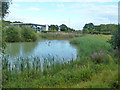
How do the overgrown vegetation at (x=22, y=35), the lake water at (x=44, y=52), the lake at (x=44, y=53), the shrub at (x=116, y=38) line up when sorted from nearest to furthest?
the shrub at (x=116, y=38), the lake at (x=44, y=53), the lake water at (x=44, y=52), the overgrown vegetation at (x=22, y=35)

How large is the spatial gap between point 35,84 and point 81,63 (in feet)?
7.24

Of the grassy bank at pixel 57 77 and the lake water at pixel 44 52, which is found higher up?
the lake water at pixel 44 52

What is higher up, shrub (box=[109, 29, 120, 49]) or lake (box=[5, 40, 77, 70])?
shrub (box=[109, 29, 120, 49])

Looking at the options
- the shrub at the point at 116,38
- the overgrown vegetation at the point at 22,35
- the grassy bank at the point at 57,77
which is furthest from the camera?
the overgrown vegetation at the point at 22,35

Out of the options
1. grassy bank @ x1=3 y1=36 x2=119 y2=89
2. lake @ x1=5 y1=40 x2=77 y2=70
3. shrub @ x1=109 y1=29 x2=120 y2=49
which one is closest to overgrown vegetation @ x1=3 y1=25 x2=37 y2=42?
lake @ x1=5 y1=40 x2=77 y2=70

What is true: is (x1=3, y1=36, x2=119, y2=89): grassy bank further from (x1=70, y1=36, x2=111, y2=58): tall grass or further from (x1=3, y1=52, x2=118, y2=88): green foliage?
(x1=70, y1=36, x2=111, y2=58): tall grass

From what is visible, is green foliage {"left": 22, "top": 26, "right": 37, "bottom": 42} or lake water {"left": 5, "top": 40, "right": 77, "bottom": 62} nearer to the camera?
lake water {"left": 5, "top": 40, "right": 77, "bottom": 62}

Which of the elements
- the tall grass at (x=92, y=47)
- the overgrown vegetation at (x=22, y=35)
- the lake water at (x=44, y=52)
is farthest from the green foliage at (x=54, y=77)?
the overgrown vegetation at (x=22, y=35)

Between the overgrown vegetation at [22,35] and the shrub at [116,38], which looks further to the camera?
the overgrown vegetation at [22,35]

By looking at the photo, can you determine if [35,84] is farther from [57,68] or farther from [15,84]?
[57,68]

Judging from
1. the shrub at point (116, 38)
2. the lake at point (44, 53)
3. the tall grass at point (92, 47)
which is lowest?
the lake at point (44, 53)

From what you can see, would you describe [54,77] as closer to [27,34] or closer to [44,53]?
[44,53]

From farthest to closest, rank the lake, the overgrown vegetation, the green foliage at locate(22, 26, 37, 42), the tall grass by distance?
the green foliage at locate(22, 26, 37, 42) < the overgrown vegetation < the tall grass < the lake

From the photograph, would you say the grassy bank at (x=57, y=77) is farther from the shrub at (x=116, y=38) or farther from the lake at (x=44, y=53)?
the shrub at (x=116, y=38)
